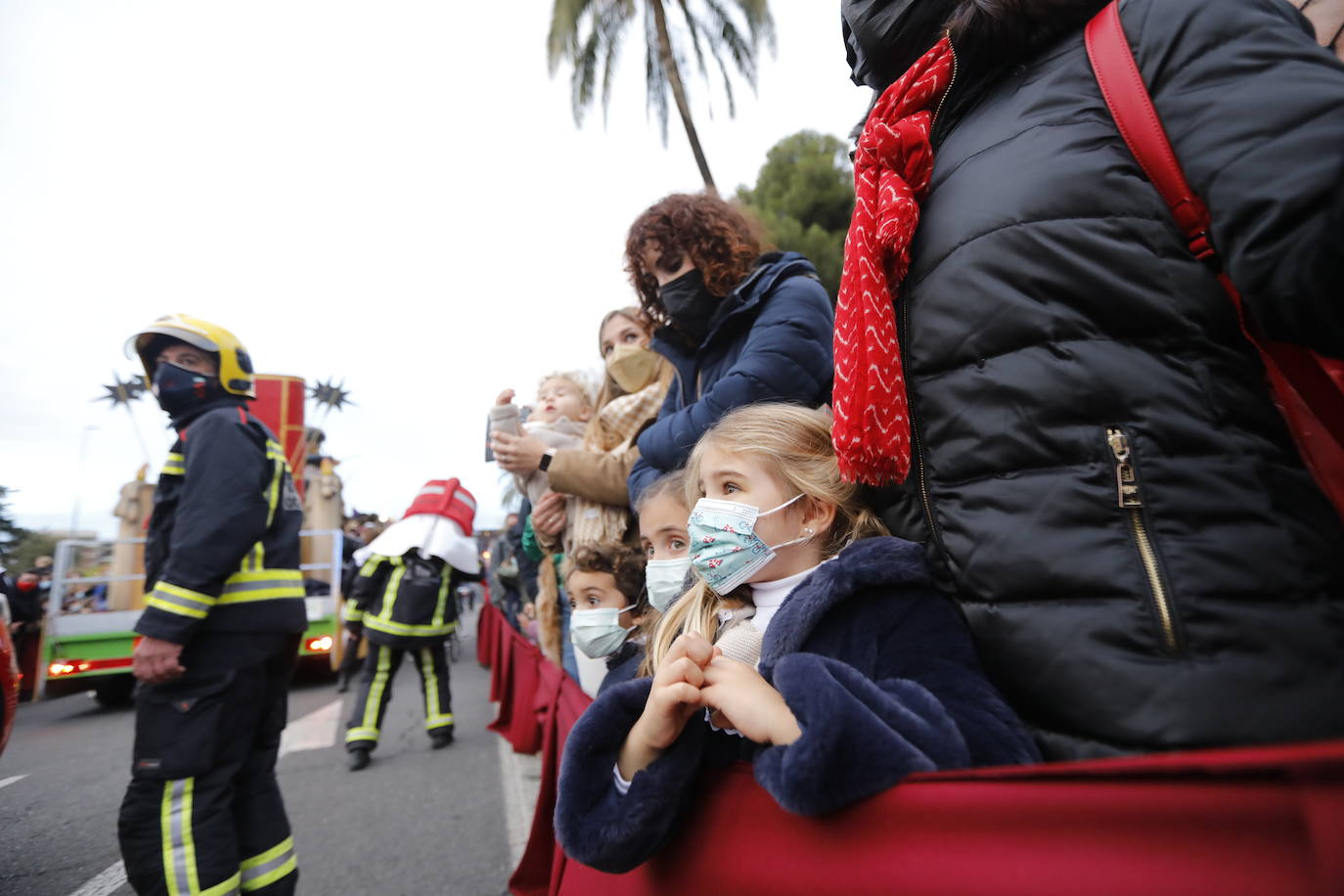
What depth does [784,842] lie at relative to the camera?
1.04m

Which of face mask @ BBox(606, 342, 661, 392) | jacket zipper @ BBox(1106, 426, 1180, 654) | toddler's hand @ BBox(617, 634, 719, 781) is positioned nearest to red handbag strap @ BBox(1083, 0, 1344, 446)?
jacket zipper @ BBox(1106, 426, 1180, 654)

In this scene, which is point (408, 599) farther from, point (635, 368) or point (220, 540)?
point (635, 368)

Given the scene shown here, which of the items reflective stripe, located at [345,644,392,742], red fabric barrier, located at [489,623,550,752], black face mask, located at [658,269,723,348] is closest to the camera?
black face mask, located at [658,269,723,348]

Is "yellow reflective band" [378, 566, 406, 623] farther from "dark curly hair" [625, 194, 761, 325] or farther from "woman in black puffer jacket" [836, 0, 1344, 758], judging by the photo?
"woman in black puffer jacket" [836, 0, 1344, 758]

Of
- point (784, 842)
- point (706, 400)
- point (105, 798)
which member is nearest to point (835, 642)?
point (784, 842)

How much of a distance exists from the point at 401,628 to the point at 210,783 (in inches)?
124

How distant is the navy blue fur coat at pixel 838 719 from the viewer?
3.11 ft

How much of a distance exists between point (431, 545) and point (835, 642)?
5392 millimetres

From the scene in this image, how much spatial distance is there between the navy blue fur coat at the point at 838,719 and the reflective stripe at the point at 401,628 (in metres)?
4.89

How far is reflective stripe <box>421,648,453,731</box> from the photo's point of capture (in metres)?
5.76

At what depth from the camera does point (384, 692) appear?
536cm

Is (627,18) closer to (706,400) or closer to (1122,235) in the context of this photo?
(706,400)

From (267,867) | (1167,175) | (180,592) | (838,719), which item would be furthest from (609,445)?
(1167,175)

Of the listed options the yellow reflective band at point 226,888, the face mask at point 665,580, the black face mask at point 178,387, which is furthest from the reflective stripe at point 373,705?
the face mask at point 665,580
